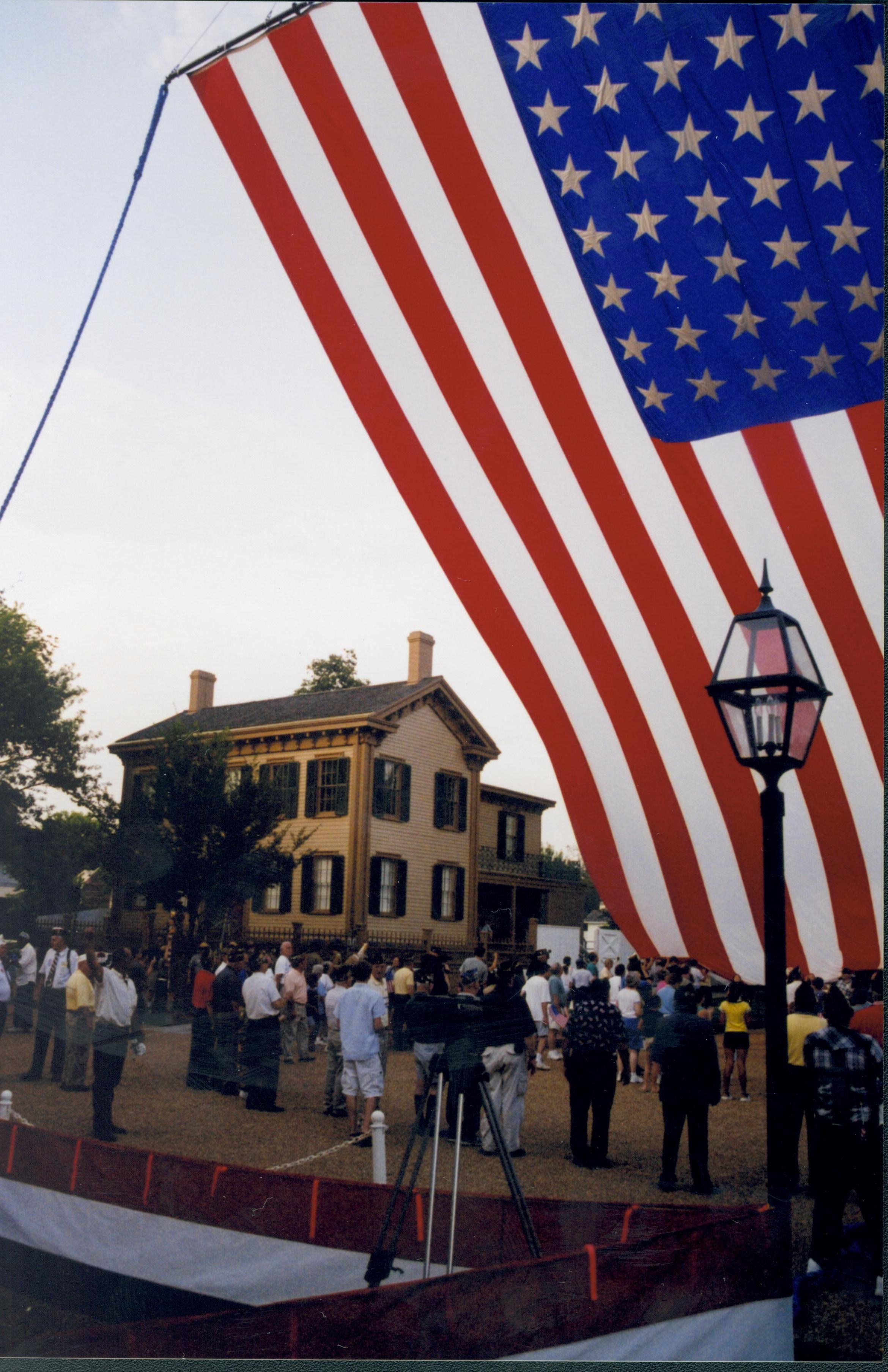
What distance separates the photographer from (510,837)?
2180 centimetres

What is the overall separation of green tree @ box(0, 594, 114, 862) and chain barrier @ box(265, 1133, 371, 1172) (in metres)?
3.11

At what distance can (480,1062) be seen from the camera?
4039 mm

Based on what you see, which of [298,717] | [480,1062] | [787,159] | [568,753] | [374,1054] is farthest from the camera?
[298,717]

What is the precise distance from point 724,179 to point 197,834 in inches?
310

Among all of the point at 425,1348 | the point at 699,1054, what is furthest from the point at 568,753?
the point at 699,1054

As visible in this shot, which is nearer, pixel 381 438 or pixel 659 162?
pixel 659 162

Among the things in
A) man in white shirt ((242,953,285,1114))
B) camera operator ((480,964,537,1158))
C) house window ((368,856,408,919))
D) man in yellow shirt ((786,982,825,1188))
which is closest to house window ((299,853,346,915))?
house window ((368,856,408,919))

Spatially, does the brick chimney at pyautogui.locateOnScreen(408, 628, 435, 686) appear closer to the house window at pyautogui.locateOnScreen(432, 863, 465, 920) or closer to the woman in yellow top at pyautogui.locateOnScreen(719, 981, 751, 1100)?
the house window at pyautogui.locateOnScreen(432, 863, 465, 920)

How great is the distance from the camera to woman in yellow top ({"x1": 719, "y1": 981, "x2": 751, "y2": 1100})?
10.5 meters

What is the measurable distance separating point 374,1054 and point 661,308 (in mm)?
6234

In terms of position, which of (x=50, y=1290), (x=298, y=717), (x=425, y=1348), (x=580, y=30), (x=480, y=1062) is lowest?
(x=50, y=1290)

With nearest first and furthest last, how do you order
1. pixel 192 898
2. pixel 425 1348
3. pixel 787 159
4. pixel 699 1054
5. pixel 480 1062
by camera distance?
pixel 425 1348, pixel 480 1062, pixel 787 159, pixel 699 1054, pixel 192 898

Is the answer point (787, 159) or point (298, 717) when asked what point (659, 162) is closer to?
point (787, 159)

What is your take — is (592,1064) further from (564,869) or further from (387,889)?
(564,869)
